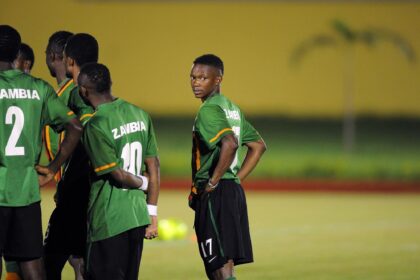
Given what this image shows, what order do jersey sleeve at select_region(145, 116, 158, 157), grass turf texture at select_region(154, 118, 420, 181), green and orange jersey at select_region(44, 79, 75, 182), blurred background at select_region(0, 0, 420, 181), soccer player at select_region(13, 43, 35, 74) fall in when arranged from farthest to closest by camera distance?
blurred background at select_region(0, 0, 420, 181) → grass turf texture at select_region(154, 118, 420, 181) → soccer player at select_region(13, 43, 35, 74) → green and orange jersey at select_region(44, 79, 75, 182) → jersey sleeve at select_region(145, 116, 158, 157)

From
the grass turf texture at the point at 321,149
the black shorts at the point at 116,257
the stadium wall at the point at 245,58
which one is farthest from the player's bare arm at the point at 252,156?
the stadium wall at the point at 245,58

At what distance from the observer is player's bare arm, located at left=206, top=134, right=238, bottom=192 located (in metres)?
8.16

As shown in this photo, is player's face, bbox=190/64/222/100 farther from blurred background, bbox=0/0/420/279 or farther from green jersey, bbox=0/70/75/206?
blurred background, bbox=0/0/420/279

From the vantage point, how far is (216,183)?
8.26 m

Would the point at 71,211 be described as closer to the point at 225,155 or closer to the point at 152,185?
the point at 152,185

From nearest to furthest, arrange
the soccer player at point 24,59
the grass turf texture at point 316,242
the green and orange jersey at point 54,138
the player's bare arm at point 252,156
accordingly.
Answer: the green and orange jersey at point 54,138, the soccer player at point 24,59, the player's bare arm at point 252,156, the grass turf texture at point 316,242

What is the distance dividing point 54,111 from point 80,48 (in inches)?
35.6

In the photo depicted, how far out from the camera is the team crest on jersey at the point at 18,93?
23.1 feet

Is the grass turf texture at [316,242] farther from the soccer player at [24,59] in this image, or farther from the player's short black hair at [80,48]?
the player's short black hair at [80,48]

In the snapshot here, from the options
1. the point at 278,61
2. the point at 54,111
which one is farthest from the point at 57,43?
the point at 278,61

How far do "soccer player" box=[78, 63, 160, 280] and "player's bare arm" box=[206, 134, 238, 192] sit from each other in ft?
2.97

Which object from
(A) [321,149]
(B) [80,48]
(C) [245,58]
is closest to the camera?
(B) [80,48]

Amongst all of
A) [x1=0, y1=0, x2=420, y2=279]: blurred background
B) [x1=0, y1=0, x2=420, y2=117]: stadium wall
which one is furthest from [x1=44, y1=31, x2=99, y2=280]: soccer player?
[x1=0, y1=0, x2=420, y2=117]: stadium wall

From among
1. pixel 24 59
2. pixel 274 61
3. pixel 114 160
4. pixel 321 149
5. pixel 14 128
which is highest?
pixel 24 59
